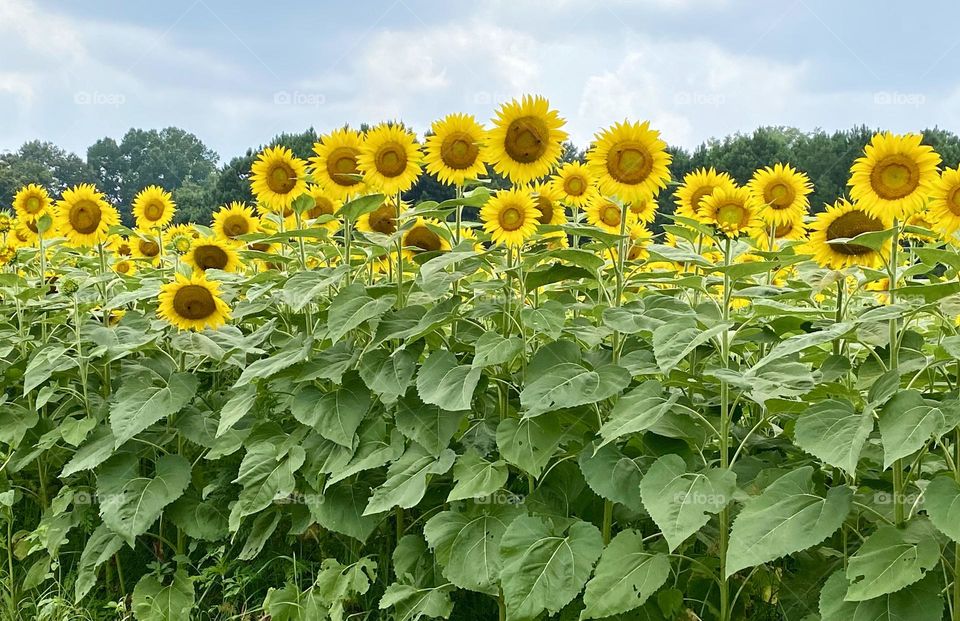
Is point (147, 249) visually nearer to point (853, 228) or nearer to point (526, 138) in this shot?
point (526, 138)

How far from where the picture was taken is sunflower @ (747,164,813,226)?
153 inches

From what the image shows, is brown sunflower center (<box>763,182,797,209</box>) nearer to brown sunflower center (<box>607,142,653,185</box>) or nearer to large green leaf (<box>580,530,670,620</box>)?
brown sunflower center (<box>607,142,653,185</box>)

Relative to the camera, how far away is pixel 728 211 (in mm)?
3486

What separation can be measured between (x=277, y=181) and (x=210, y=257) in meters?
0.93

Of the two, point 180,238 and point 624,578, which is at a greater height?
point 180,238

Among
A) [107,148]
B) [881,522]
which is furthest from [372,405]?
[107,148]

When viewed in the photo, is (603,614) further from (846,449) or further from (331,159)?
(331,159)

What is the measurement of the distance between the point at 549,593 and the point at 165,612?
206 centimetres

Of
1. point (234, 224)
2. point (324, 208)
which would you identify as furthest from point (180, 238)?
point (324, 208)

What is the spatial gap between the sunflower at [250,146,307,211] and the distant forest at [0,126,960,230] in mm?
5059

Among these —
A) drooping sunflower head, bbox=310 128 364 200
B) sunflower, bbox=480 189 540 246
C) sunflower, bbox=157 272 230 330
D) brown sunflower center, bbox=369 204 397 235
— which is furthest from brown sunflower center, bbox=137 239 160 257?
sunflower, bbox=480 189 540 246

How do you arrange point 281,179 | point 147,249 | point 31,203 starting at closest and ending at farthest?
point 281,179 → point 31,203 → point 147,249

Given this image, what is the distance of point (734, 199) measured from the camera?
353 cm

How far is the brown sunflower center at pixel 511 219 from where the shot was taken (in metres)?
3.43
